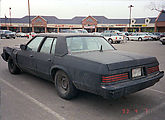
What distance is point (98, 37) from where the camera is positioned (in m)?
4.99

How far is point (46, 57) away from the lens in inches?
178

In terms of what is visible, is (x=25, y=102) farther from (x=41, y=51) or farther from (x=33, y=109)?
(x=41, y=51)

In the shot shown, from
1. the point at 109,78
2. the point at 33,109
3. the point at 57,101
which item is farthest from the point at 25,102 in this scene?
the point at 109,78

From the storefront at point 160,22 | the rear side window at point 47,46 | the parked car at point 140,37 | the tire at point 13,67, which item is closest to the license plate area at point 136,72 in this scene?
the rear side window at point 47,46

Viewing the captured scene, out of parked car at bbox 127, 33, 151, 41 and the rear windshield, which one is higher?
parked car at bbox 127, 33, 151, 41

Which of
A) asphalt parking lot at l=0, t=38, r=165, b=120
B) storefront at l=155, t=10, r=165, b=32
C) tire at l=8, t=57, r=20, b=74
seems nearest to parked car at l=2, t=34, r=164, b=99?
asphalt parking lot at l=0, t=38, r=165, b=120

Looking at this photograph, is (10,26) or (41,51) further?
(10,26)

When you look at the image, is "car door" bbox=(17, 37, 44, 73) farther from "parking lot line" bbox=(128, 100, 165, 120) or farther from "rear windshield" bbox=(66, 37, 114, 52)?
"parking lot line" bbox=(128, 100, 165, 120)

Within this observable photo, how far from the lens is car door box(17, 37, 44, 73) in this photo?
5035mm

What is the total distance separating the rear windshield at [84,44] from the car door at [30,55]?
114cm

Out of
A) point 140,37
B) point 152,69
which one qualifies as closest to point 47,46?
point 152,69

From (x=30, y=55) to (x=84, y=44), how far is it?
1.75m

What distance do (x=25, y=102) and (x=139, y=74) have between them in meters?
2.64

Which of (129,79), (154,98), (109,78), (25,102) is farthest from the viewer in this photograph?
(154,98)
